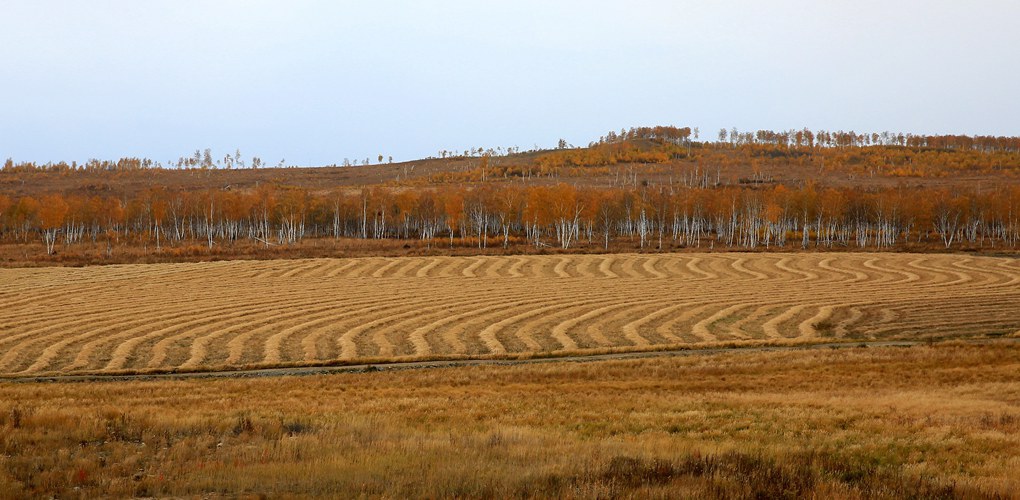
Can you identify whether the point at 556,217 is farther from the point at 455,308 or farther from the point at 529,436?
the point at 529,436

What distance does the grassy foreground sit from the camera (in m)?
10.3

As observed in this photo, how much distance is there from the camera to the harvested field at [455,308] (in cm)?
3969

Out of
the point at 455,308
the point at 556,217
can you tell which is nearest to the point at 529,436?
the point at 455,308

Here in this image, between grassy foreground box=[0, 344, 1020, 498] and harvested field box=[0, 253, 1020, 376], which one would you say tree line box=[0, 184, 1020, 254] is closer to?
harvested field box=[0, 253, 1020, 376]

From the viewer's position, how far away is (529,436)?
14727 mm

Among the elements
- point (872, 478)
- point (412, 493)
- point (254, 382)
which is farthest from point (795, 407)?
point (254, 382)

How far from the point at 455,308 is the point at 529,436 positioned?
38.6 metres

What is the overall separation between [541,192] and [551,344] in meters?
89.1

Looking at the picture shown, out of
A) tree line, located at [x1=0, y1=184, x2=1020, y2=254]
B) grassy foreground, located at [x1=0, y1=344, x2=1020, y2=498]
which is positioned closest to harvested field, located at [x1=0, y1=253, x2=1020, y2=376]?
grassy foreground, located at [x1=0, y1=344, x2=1020, y2=498]

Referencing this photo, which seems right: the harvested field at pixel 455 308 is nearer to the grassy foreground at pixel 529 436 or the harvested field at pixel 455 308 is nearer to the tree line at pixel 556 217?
the grassy foreground at pixel 529 436

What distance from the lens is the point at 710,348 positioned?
38375mm

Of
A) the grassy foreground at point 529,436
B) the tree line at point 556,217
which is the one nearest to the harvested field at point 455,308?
the grassy foreground at point 529,436

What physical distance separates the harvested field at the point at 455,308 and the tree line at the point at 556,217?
150ft

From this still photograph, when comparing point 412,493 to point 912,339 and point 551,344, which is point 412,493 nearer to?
point 551,344
